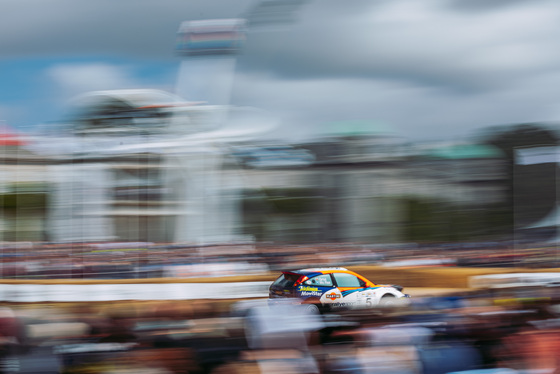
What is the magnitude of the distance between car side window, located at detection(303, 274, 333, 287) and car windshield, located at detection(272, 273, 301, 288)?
0.17 m

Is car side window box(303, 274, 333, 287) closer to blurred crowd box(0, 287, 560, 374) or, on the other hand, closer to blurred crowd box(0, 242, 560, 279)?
blurred crowd box(0, 242, 560, 279)

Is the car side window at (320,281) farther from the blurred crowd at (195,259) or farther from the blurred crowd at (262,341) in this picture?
the blurred crowd at (262,341)

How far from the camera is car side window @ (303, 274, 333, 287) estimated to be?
8664mm

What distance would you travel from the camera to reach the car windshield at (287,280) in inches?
341

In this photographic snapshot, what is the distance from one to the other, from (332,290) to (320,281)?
0.21 metres

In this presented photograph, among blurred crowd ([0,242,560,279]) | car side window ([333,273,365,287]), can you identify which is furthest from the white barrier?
blurred crowd ([0,242,560,279])

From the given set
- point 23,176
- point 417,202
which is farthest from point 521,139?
point 23,176

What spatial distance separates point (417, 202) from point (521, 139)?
8.72 m

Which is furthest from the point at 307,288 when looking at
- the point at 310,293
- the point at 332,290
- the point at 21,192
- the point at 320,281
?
the point at 21,192

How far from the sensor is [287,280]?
8.71m

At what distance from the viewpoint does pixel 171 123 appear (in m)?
14.8

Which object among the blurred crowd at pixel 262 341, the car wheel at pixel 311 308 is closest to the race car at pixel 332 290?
the car wheel at pixel 311 308

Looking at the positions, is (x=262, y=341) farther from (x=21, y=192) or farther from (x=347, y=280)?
(x=21, y=192)

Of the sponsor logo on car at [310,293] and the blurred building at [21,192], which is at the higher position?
the blurred building at [21,192]
